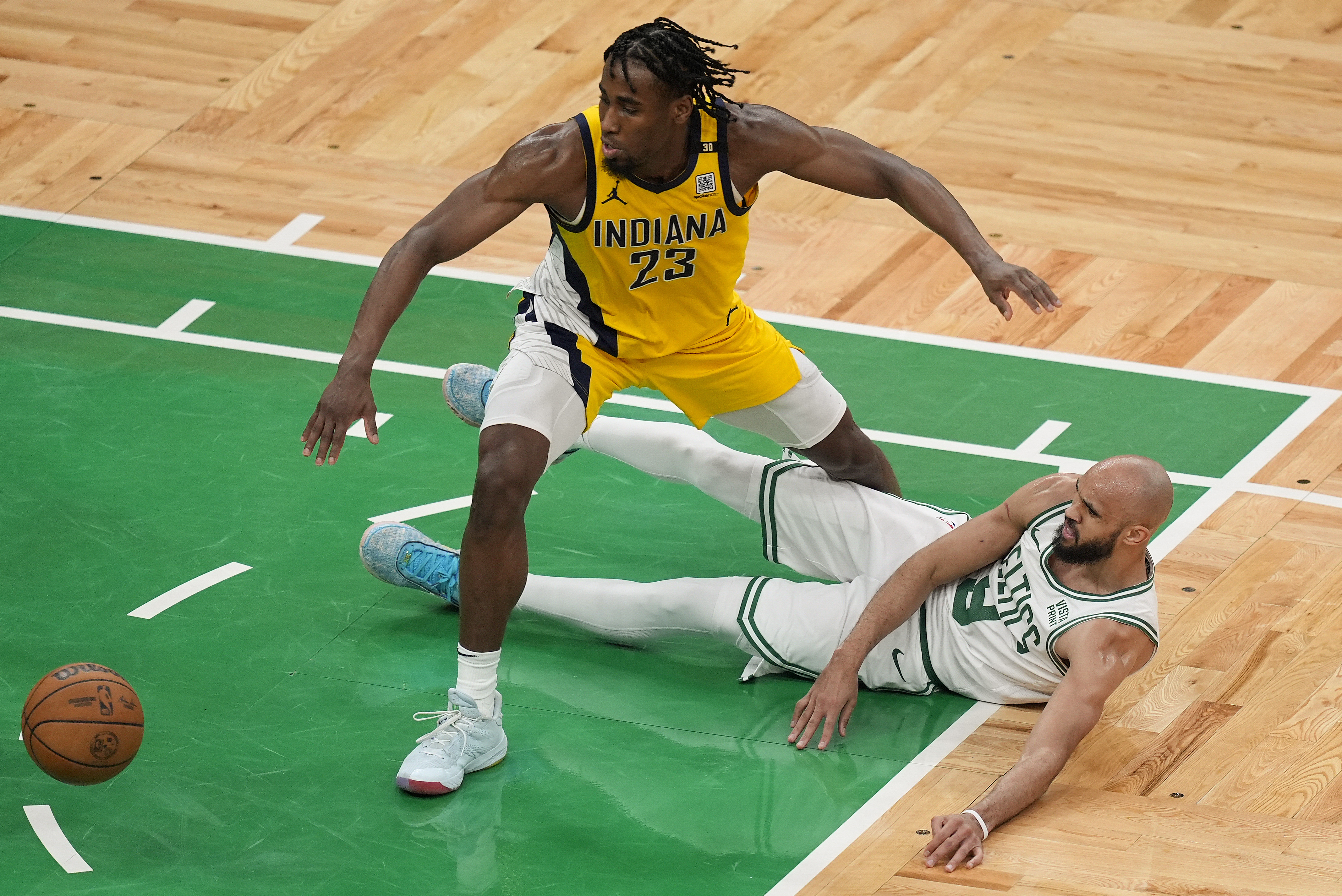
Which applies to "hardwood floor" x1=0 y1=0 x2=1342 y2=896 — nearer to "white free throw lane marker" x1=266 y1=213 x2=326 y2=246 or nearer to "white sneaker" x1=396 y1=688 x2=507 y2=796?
"white free throw lane marker" x1=266 y1=213 x2=326 y2=246

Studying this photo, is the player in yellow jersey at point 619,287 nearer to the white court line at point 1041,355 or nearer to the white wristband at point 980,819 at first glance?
the white wristband at point 980,819

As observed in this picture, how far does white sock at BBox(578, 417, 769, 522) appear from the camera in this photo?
7336mm

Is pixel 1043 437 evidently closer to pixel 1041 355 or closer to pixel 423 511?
pixel 1041 355

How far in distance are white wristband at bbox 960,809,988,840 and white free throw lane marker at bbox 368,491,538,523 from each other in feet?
7.96

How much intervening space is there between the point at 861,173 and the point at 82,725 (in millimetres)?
2970

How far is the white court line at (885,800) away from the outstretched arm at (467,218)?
5.80 ft

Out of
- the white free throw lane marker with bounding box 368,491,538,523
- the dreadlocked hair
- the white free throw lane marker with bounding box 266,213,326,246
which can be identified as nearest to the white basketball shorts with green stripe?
the white free throw lane marker with bounding box 368,491,538,523

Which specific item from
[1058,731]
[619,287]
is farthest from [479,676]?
[1058,731]

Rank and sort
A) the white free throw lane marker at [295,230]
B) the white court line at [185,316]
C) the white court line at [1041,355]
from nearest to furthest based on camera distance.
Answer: the white court line at [1041,355], the white court line at [185,316], the white free throw lane marker at [295,230]

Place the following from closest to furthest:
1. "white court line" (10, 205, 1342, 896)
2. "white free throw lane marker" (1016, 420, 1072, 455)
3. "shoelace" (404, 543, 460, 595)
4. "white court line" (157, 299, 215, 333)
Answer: "shoelace" (404, 543, 460, 595) < "white court line" (10, 205, 1342, 896) < "white free throw lane marker" (1016, 420, 1072, 455) < "white court line" (157, 299, 215, 333)

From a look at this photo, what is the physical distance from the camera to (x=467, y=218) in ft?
21.1

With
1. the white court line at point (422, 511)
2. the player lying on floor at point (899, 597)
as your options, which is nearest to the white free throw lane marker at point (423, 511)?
the white court line at point (422, 511)

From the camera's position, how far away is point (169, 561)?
762 cm

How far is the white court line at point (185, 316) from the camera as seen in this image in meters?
9.41
